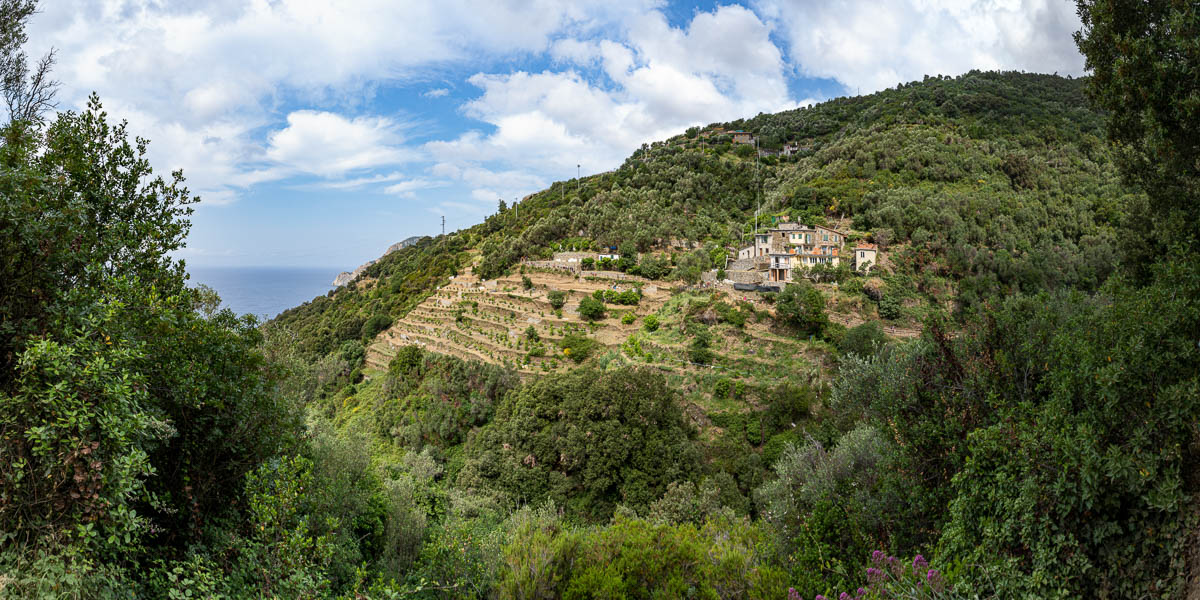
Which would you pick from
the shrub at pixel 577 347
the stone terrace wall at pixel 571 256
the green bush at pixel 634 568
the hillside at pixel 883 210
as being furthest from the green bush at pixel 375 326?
the green bush at pixel 634 568

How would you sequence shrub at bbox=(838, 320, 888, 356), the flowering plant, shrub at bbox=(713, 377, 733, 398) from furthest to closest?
shrub at bbox=(713, 377, 733, 398), shrub at bbox=(838, 320, 888, 356), the flowering plant

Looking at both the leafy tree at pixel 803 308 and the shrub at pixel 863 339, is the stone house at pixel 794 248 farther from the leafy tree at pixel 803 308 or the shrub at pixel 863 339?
the shrub at pixel 863 339

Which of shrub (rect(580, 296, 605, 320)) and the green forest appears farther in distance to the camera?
shrub (rect(580, 296, 605, 320))

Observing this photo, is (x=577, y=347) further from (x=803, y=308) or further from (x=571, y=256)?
(x=571, y=256)

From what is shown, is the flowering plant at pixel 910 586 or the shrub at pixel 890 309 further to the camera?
the shrub at pixel 890 309

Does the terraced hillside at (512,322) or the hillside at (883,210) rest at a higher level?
the hillside at (883,210)

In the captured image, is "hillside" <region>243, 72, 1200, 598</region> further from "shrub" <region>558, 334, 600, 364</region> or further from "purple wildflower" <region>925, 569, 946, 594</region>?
"shrub" <region>558, 334, 600, 364</region>

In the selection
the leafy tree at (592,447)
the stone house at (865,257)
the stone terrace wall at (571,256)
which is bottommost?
the leafy tree at (592,447)

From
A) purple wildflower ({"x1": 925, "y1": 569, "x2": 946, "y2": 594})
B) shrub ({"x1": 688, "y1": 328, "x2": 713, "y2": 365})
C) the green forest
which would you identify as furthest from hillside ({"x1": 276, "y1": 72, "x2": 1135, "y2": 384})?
purple wildflower ({"x1": 925, "y1": 569, "x2": 946, "y2": 594})

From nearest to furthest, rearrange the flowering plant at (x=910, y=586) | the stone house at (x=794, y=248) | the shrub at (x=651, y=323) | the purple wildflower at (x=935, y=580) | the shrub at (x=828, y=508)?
the flowering plant at (x=910, y=586), the purple wildflower at (x=935, y=580), the shrub at (x=828, y=508), the shrub at (x=651, y=323), the stone house at (x=794, y=248)

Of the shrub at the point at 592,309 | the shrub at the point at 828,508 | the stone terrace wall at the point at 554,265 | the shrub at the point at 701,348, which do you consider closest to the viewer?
the shrub at the point at 828,508

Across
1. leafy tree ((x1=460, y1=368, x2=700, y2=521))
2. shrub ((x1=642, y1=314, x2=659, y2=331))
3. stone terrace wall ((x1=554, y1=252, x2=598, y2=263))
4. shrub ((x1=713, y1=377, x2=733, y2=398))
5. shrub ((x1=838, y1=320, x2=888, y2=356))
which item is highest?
stone terrace wall ((x1=554, y1=252, x2=598, y2=263))

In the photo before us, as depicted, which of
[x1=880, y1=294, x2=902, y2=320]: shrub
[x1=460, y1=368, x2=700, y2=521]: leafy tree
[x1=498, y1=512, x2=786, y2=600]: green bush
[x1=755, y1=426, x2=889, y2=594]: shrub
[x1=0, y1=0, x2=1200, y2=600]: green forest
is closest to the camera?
[x1=0, y1=0, x2=1200, y2=600]: green forest

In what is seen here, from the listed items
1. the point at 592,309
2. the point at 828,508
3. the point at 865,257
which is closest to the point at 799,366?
the point at 865,257
